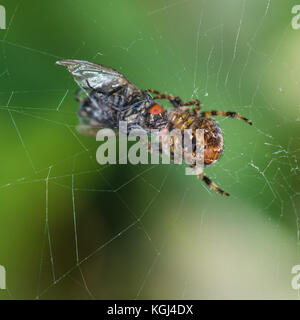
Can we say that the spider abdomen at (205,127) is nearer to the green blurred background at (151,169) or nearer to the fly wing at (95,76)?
the green blurred background at (151,169)

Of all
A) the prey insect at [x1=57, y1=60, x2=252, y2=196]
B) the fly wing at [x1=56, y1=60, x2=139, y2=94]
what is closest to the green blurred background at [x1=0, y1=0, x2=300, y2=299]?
the prey insect at [x1=57, y1=60, x2=252, y2=196]

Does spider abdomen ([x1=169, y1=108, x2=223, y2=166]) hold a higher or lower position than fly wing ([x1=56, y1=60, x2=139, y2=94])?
lower

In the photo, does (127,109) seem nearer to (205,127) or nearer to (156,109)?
(156,109)

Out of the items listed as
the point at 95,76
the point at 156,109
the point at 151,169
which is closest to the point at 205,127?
the point at 156,109

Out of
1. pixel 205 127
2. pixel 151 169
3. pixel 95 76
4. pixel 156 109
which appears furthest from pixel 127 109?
pixel 151 169

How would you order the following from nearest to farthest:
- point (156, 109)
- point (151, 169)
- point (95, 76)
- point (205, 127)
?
1. point (95, 76)
2. point (156, 109)
3. point (205, 127)
4. point (151, 169)

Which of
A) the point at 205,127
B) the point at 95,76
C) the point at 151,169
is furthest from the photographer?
the point at 151,169

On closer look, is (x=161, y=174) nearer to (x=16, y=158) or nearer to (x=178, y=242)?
(x=178, y=242)

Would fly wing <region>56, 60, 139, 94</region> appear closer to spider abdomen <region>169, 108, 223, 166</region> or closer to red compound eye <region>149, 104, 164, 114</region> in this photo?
red compound eye <region>149, 104, 164, 114</region>

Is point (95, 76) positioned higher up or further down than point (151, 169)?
higher up

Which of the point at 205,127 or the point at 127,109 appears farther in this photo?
the point at 205,127
